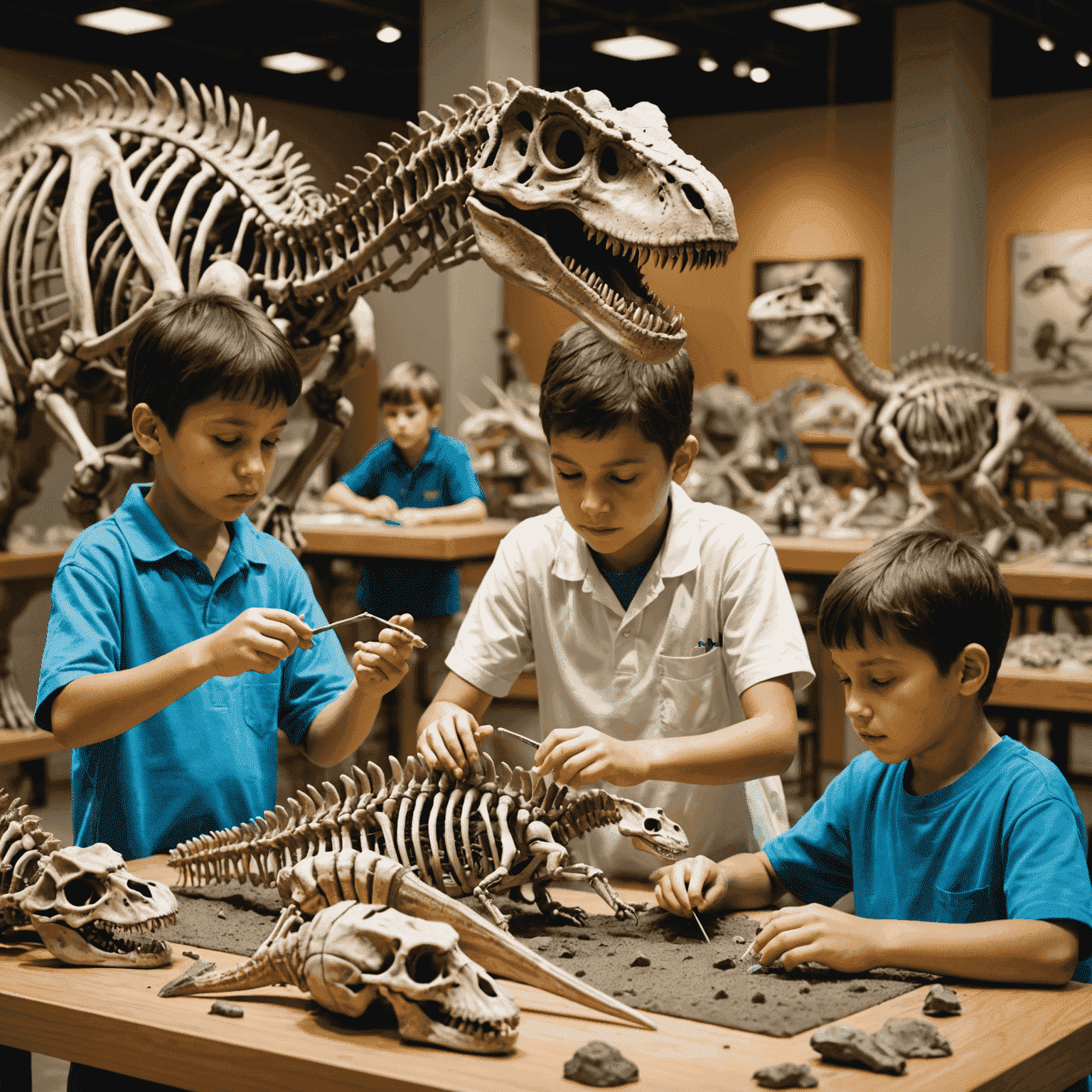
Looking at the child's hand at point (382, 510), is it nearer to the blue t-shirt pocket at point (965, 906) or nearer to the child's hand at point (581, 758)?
the child's hand at point (581, 758)

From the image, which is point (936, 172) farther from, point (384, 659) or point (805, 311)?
point (384, 659)

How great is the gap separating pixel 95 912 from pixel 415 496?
4.85 m

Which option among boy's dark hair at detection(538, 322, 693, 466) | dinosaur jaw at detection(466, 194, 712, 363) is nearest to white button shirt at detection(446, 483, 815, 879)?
boy's dark hair at detection(538, 322, 693, 466)

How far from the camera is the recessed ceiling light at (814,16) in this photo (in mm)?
9688

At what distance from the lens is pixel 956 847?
70.2 inches

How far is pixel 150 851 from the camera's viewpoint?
2193 millimetres

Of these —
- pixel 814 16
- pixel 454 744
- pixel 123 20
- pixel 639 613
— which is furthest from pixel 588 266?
pixel 814 16

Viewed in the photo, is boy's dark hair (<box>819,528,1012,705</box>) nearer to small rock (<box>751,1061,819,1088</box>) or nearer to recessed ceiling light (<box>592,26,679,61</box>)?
small rock (<box>751,1061,819,1088</box>)

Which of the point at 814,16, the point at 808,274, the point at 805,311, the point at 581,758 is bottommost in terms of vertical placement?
the point at 581,758

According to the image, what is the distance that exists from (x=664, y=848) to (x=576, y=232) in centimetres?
129

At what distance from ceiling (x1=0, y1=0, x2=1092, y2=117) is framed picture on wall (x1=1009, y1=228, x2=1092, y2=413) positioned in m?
1.40

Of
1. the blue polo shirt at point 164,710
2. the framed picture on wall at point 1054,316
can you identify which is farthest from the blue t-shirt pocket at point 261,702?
the framed picture on wall at point 1054,316

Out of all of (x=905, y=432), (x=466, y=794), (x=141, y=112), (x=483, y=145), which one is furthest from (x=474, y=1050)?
(x=905, y=432)

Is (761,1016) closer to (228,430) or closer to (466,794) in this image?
(466,794)
